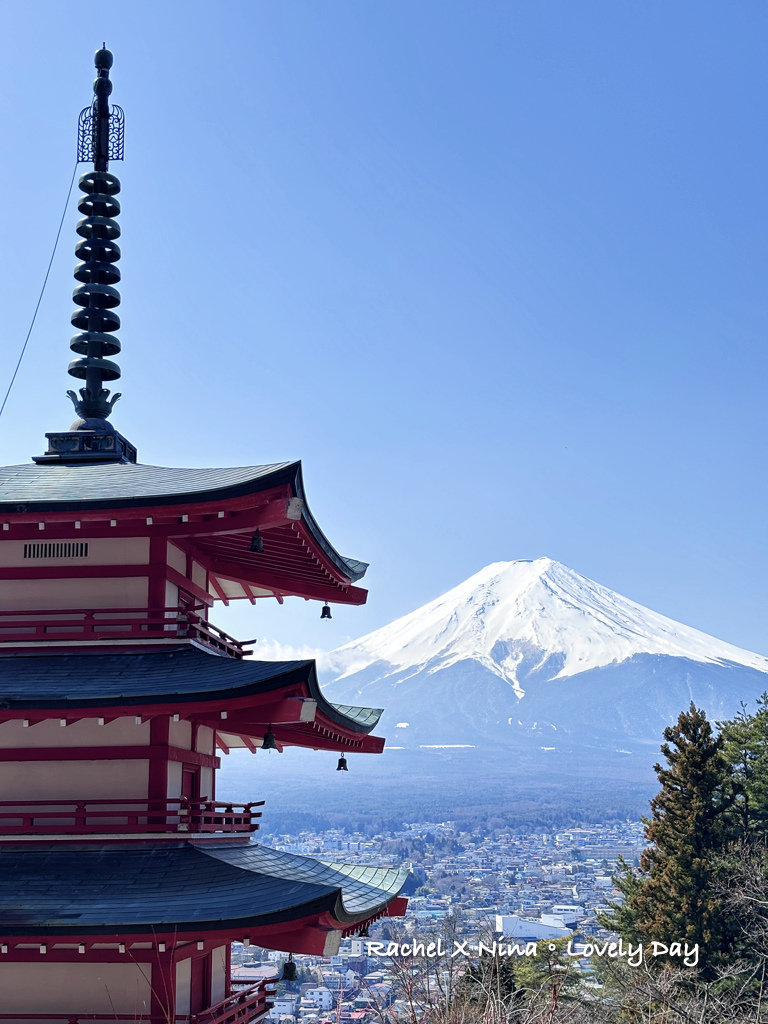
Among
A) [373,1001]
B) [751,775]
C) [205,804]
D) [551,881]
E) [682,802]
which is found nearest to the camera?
[205,804]

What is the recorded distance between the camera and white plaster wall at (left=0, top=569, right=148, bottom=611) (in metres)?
14.0

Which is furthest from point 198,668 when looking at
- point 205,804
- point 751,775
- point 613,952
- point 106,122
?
point 751,775

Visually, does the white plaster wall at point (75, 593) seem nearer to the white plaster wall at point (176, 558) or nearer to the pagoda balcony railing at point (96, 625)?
the pagoda balcony railing at point (96, 625)

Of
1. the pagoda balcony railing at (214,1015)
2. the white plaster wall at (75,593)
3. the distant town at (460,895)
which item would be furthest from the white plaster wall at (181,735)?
the distant town at (460,895)

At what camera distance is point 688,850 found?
31938 millimetres

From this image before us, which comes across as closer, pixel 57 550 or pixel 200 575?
pixel 57 550

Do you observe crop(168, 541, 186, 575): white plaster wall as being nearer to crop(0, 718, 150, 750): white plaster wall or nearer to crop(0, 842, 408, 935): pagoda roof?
crop(0, 718, 150, 750): white plaster wall

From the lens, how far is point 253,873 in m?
12.5

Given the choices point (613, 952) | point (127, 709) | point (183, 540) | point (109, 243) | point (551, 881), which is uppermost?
point (109, 243)

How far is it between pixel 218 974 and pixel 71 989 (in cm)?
296

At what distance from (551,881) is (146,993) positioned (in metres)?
133

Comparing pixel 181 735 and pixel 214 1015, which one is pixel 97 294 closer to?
pixel 181 735

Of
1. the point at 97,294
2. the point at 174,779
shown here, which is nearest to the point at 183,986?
the point at 174,779

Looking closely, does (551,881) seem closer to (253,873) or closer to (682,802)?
(682,802)
